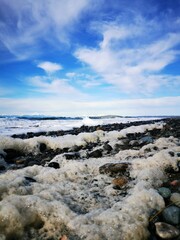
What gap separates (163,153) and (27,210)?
133 inches

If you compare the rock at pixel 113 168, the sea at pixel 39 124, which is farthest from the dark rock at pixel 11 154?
the sea at pixel 39 124

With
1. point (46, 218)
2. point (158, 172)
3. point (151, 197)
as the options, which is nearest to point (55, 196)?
point (46, 218)

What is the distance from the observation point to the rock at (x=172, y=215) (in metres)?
3.48

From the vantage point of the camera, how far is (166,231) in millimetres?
3260

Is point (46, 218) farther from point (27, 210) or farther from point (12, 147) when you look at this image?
point (12, 147)

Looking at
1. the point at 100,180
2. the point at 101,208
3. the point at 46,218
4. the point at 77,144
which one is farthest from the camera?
the point at 77,144

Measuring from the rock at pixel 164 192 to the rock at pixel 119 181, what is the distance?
0.73 metres

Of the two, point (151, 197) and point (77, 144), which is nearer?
point (151, 197)

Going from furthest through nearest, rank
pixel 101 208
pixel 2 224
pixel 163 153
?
pixel 163 153
pixel 101 208
pixel 2 224

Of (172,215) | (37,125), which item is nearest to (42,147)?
(172,215)

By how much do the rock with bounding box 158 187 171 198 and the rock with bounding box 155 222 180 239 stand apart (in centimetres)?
76

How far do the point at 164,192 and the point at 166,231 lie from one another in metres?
0.94

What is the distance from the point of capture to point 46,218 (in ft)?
11.2

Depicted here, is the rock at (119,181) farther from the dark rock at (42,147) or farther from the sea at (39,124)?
the sea at (39,124)
